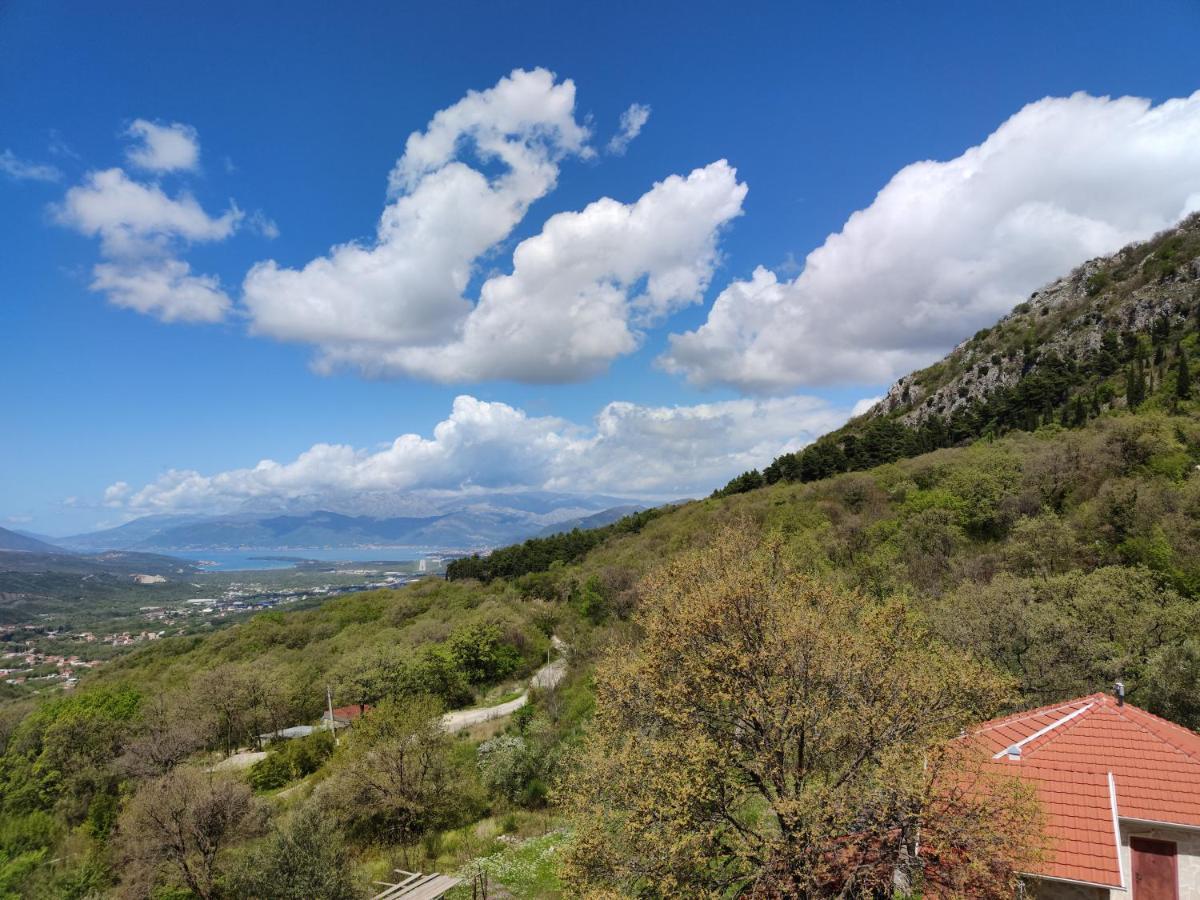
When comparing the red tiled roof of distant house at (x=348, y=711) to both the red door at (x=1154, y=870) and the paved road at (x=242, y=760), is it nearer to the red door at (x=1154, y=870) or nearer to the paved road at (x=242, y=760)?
the paved road at (x=242, y=760)

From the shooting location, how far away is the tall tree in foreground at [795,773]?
966cm

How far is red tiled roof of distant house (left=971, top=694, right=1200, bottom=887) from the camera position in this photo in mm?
11359

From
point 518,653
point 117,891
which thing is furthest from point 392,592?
point 117,891

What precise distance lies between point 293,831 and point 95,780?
34.5 m

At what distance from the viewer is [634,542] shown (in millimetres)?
75375

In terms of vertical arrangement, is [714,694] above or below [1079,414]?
below

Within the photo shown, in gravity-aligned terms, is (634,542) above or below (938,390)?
below

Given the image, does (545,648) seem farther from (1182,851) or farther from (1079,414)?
(1079,414)

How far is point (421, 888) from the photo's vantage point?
1652 centimetres

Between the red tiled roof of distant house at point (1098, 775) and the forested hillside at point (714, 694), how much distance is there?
76.0 inches

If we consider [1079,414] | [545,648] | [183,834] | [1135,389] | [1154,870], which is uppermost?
[1135,389]

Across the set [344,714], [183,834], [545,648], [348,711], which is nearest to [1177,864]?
[183,834]

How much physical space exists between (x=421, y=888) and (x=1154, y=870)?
58.8 feet

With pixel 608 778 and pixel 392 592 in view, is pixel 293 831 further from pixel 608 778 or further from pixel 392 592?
pixel 392 592
